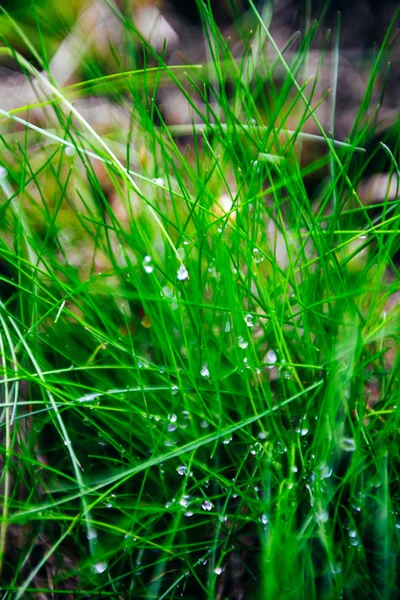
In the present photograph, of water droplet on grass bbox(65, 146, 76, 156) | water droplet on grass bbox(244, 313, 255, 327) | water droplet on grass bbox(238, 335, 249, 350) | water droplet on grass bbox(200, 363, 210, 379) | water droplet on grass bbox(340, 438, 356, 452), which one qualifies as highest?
water droplet on grass bbox(65, 146, 76, 156)

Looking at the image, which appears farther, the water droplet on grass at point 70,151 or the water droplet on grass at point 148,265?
the water droplet on grass at point 70,151

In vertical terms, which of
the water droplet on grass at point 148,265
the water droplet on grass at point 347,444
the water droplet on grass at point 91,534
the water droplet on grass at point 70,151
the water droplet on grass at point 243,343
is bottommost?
the water droplet on grass at point 91,534

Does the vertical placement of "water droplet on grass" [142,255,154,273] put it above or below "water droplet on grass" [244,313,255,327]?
above

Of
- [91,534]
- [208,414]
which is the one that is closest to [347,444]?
[208,414]

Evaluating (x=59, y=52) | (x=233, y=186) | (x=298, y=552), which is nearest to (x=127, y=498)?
(x=298, y=552)

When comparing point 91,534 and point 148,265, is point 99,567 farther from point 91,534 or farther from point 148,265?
point 148,265

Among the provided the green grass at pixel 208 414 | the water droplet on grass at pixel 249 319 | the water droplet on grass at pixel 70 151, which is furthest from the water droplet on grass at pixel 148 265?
the water droplet on grass at pixel 70 151

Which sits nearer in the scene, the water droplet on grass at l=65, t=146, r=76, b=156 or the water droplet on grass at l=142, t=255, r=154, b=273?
the water droplet on grass at l=142, t=255, r=154, b=273

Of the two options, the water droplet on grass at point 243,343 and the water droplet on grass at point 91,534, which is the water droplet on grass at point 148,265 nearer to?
the water droplet on grass at point 243,343

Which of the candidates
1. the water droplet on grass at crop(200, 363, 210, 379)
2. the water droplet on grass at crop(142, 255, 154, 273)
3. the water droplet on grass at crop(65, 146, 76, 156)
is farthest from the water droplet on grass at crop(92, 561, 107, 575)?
the water droplet on grass at crop(65, 146, 76, 156)

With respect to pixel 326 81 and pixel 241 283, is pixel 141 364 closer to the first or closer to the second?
pixel 241 283

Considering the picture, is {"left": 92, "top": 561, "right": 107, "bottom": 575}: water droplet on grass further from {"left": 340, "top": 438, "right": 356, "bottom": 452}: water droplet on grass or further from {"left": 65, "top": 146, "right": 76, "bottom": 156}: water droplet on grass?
{"left": 65, "top": 146, "right": 76, "bottom": 156}: water droplet on grass
